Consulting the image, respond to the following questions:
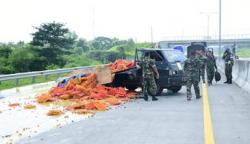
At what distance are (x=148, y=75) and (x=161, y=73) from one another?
1.58 m

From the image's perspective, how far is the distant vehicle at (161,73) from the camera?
55.2 ft

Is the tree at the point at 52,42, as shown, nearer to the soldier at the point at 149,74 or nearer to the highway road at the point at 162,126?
the soldier at the point at 149,74

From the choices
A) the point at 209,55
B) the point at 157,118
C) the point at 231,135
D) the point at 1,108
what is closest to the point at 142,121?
the point at 157,118

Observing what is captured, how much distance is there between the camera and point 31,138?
8.61 metres

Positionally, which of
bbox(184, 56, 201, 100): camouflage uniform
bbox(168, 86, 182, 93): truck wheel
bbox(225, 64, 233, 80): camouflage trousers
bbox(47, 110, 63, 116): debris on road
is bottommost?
bbox(168, 86, 182, 93): truck wheel

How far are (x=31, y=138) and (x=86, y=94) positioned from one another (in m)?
A: 7.66

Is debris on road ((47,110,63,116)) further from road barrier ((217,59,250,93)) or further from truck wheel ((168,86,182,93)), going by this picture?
road barrier ((217,59,250,93))

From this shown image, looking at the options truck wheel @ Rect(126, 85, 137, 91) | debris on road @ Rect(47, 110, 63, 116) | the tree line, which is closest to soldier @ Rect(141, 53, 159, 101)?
truck wheel @ Rect(126, 85, 137, 91)

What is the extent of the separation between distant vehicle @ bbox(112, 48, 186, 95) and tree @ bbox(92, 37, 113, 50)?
8882 centimetres

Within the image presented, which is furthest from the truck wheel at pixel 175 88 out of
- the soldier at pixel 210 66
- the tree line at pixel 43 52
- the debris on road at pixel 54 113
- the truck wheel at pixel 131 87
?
the tree line at pixel 43 52

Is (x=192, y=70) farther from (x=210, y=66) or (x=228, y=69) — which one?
(x=228, y=69)

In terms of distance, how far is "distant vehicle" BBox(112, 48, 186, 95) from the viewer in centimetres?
1683

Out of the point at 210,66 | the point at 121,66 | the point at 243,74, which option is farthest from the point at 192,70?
the point at 210,66

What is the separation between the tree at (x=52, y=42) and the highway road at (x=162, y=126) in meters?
37.7
